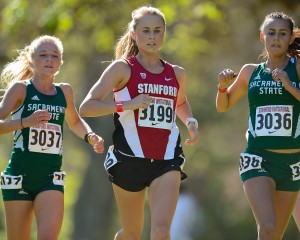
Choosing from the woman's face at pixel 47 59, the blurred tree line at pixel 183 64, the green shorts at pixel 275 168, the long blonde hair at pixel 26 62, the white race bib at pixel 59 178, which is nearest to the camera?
the green shorts at pixel 275 168

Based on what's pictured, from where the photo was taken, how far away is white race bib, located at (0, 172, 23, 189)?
30.6ft

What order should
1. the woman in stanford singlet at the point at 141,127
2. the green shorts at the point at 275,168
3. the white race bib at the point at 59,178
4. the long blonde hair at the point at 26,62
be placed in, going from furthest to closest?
1. the long blonde hair at the point at 26,62
2. the white race bib at the point at 59,178
3. the green shorts at the point at 275,168
4. the woman in stanford singlet at the point at 141,127

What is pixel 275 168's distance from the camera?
30.4 feet

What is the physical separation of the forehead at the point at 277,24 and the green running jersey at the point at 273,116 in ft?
1.33

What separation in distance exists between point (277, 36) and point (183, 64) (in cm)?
1789

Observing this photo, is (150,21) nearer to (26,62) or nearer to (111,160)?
(111,160)

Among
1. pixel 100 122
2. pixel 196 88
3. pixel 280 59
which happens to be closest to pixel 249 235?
pixel 196 88

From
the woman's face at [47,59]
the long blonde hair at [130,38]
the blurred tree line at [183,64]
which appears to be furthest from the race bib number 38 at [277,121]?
the blurred tree line at [183,64]

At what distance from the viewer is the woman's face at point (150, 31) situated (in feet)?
30.6

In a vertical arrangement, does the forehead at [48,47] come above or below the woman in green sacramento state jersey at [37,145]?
above

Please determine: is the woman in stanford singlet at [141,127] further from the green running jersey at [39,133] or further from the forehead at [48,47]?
the forehead at [48,47]


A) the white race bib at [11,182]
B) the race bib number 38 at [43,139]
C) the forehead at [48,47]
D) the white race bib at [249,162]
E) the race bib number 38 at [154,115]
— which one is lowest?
the white race bib at [11,182]

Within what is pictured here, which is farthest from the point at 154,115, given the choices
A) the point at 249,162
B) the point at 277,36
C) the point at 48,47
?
the point at 277,36

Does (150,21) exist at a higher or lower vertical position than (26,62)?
higher
